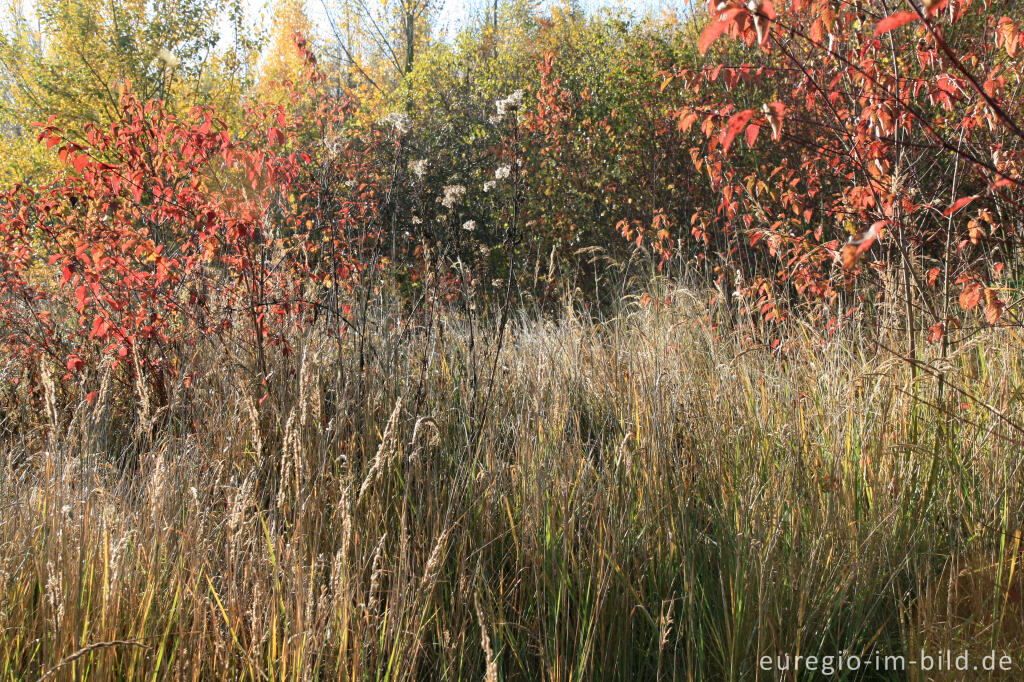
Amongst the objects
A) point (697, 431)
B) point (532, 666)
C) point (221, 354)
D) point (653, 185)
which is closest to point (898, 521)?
point (697, 431)

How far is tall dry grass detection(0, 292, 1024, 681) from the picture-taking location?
1.70 m

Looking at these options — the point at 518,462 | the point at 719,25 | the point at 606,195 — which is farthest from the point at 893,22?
the point at 606,195

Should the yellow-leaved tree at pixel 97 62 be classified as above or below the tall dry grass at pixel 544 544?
above

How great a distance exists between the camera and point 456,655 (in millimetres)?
1930

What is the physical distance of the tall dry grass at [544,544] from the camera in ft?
5.58

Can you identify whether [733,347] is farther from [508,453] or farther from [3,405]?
[3,405]

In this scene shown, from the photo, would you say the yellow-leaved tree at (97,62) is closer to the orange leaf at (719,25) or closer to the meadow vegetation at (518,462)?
the meadow vegetation at (518,462)

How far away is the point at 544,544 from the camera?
211cm

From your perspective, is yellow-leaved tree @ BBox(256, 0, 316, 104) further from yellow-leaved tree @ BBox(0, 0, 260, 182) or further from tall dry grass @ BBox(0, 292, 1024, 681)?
tall dry grass @ BBox(0, 292, 1024, 681)

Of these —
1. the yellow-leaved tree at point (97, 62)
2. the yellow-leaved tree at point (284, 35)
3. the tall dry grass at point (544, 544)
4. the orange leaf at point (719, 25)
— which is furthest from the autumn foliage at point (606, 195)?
the yellow-leaved tree at point (284, 35)

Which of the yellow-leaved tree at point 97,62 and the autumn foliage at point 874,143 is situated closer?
the autumn foliage at point 874,143

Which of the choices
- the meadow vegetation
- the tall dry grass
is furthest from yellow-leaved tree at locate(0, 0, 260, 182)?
the tall dry grass

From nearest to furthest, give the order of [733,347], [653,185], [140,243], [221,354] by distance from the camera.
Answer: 1. [221,354]
2. [140,243]
3. [733,347]
4. [653,185]

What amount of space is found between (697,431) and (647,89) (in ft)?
19.4
